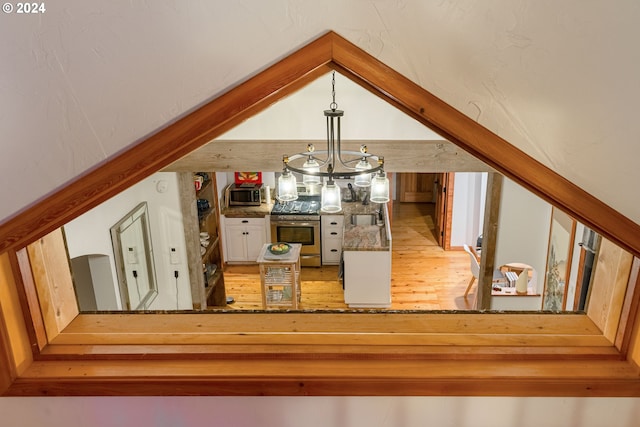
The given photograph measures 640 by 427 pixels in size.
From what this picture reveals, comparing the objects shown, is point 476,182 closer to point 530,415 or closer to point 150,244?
point 150,244

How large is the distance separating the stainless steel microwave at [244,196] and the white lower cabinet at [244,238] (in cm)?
26

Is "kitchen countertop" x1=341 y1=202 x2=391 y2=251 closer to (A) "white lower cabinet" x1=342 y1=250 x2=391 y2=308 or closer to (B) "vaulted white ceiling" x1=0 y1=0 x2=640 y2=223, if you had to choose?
(A) "white lower cabinet" x1=342 y1=250 x2=391 y2=308

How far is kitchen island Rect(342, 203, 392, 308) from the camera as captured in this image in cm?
616

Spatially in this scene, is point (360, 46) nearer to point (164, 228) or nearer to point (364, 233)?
point (164, 228)

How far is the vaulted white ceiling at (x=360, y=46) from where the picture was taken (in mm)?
1181

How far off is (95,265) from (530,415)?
3.35 metres

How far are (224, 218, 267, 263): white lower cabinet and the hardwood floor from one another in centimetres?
17

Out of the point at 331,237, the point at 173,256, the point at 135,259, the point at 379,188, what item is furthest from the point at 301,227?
the point at 379,188

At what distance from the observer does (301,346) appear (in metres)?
1.64

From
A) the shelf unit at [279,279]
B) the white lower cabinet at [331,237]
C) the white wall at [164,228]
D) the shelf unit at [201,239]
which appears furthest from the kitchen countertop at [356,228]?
the white wall at [164,228]

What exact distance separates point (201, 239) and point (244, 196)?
152cm

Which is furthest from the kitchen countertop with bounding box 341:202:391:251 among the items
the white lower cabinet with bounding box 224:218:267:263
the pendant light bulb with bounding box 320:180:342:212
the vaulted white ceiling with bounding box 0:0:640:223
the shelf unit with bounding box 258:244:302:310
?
the vaulted white ceiling with bounding box 0:0:640:223

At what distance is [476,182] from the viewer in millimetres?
7668

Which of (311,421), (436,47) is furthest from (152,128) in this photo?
(311,421)
